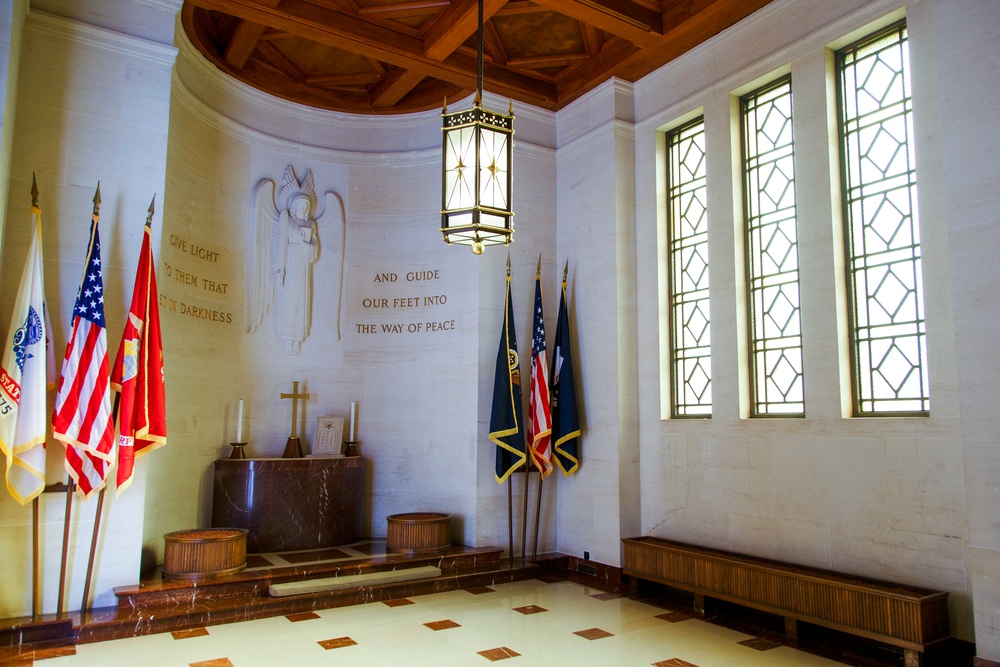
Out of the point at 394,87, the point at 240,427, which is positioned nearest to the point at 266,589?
the point at 240,427

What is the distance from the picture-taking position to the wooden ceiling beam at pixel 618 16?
563 centimetres


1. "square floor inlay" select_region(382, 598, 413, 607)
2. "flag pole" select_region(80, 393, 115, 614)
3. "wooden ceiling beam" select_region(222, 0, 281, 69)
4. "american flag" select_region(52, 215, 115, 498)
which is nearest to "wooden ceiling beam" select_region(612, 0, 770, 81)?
"wooden ceiling beam" select_region(222, 0, 281, 69)

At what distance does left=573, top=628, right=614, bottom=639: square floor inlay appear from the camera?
15.5 ft

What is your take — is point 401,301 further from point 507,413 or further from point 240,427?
point 240,427

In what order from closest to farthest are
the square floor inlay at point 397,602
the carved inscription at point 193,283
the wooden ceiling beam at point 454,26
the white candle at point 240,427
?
the square floor inlay at point 397,602 → the wooden ceiling beam at point 454,26 → the carved inscription at point 193,283 → the white candle at point 240,427

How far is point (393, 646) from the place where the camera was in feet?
14.6

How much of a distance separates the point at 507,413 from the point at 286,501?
208 centimetres

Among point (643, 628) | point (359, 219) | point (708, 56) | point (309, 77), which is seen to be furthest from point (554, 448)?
point (309, 77)

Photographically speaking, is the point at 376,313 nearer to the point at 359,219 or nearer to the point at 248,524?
the point at 359,219

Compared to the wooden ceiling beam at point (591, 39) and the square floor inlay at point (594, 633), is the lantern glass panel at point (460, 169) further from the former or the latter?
the wooden ceiling beam at point (591, 39)

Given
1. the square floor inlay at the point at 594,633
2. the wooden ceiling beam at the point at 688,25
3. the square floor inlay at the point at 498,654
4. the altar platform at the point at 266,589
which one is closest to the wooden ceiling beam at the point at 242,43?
the wooden ceiling beam at the point at 688,25

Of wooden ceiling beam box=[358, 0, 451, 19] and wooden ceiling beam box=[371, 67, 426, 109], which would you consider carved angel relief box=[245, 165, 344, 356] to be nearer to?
wooden ceiling beam box=[371, 67, 426, 109]

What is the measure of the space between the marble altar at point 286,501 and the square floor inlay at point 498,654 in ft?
8.46

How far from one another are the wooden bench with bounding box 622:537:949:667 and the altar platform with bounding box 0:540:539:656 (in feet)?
4.37
